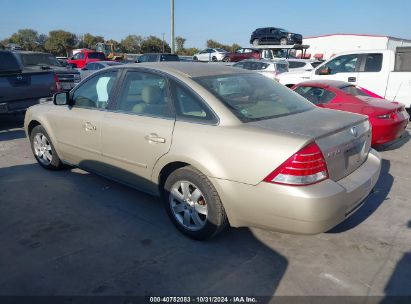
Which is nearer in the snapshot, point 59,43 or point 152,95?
→ point 152,95

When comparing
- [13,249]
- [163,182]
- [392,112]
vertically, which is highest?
[392,112]

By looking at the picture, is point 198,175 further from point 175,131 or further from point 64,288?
point 64,288

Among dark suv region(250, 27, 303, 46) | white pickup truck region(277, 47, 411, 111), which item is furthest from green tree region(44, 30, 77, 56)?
white pickup truck region(277, 47, 411, 111)

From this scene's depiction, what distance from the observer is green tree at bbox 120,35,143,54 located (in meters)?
63.8

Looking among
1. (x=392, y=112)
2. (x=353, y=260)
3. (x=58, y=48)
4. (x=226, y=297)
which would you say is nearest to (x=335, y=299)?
(x=353, y=260)

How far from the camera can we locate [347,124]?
3141 mm

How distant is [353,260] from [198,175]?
151 centimetres

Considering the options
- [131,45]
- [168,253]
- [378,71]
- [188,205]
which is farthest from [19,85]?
[131,45]

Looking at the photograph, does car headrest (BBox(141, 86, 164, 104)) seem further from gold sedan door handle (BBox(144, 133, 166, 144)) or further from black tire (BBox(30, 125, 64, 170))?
black tire (BBox(30, 125, 64, 170))

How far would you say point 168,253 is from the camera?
10.5ft

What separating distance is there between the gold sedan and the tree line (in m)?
59.1

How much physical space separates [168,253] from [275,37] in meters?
23.9

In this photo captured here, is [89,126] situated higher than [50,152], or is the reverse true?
[89,126]

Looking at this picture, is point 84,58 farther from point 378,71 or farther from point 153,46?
point 153,46
